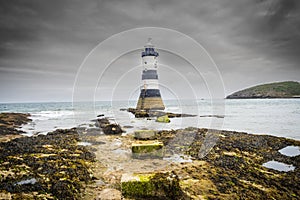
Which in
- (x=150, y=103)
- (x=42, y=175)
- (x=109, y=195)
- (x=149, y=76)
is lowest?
(x=109, y=195)

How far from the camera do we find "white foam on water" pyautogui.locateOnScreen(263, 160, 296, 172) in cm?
666

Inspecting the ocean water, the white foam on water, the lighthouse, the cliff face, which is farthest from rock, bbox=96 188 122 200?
the cliff face

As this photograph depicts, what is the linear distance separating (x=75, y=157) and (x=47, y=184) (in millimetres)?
2750

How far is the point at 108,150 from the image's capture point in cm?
902

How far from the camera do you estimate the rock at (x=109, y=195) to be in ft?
14.1

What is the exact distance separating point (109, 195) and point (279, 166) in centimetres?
607

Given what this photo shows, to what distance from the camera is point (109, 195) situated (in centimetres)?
441

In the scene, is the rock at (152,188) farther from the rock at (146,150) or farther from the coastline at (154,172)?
the rock at (146,150)

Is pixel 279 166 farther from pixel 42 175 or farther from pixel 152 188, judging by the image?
pixel 42 175

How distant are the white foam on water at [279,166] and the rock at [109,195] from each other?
539 cm

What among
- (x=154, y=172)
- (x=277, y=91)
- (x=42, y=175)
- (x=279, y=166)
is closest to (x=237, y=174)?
(x=279, y=166)

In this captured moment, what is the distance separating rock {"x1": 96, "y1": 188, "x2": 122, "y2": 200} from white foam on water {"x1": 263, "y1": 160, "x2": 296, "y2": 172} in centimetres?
539

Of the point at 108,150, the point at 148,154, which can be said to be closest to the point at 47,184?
the point at 148,154

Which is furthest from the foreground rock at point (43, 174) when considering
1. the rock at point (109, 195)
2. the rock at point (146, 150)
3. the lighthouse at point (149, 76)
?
the lighthouse at point (149, 76)
